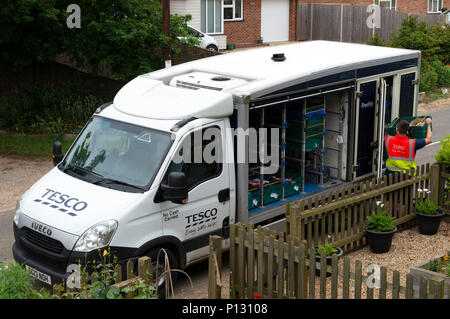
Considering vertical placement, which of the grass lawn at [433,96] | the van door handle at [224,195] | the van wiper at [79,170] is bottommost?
the grass lawn at [433,96]

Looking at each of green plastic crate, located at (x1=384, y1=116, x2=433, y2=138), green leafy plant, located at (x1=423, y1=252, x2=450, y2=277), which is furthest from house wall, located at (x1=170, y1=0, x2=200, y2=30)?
green leafy plant, located at (x1=423, y1=252, x2=450, y2=277)

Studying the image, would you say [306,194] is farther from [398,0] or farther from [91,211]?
[398,0]

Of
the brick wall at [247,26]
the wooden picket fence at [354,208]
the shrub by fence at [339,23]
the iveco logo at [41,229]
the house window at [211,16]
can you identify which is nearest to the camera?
the iveco logo at [41,229]

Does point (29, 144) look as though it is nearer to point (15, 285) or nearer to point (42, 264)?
point (42, 264)

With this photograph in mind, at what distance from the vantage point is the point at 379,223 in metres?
9.95

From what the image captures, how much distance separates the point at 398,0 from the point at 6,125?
107 ft

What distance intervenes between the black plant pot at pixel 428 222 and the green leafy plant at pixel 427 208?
0.07 metres

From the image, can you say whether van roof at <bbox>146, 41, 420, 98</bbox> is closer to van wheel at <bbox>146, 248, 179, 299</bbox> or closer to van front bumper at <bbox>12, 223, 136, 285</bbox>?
van wheel at <bbox>146, 248, 179, 299</bbox>

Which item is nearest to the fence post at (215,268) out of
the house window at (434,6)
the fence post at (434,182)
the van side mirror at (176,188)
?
the van side mirror at (176,188)

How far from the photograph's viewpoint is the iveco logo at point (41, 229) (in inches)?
314

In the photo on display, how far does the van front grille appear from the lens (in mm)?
7909

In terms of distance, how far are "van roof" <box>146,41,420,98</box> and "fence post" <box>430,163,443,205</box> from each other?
6.34 feet

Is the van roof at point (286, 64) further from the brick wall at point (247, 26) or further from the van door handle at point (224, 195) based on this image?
the brick wall at point (247, 26)

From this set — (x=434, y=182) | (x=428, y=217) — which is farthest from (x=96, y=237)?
(x=434, y=182)
